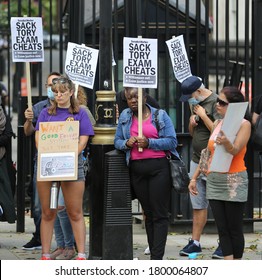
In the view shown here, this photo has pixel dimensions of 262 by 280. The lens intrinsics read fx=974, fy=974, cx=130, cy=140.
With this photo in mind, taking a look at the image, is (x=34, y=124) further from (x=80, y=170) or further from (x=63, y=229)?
(x=80, y=170)

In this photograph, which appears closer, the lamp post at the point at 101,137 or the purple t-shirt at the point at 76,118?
the purple t-shirt at the point at 76,118

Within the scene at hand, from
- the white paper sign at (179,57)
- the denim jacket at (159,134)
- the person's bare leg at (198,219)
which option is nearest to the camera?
the denim jacket at (159,134)

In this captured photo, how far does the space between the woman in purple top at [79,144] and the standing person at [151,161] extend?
353 mm

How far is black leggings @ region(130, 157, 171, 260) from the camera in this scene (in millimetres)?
9156

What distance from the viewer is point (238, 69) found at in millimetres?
11859

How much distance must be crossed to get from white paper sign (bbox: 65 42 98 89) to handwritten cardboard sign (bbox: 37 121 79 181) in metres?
1.00

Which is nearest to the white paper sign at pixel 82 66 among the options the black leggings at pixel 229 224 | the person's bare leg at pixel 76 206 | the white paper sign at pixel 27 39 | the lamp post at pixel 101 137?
the lamp post at pixel 101 137

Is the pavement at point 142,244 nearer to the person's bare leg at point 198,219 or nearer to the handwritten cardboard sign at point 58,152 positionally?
the person's bare leg at point 198,219

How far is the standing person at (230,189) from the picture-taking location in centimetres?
842

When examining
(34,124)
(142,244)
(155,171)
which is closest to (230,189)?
(155,171)

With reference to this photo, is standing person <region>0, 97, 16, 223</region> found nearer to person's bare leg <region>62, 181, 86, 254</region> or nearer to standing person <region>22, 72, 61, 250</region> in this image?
standing person <region>22, 72, 61, 250</region>

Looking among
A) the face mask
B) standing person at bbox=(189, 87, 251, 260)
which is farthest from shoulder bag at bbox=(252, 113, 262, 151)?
standing person at bbox=(189, 87, 251, 260)
